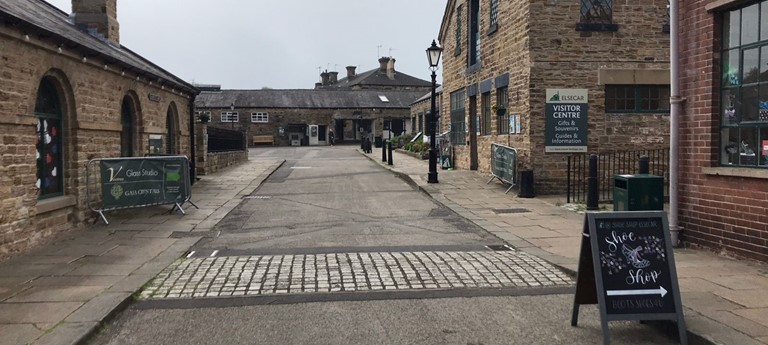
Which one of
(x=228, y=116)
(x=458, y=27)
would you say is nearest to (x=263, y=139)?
(x=228, y=116)

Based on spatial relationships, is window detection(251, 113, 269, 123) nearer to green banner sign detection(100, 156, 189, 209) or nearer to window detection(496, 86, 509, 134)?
window detection(496, 86, 509, 134)

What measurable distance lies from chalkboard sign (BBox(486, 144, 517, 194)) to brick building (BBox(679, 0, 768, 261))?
6566 millimetres

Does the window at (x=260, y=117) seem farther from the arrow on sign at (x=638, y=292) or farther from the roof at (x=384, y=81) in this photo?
the arrow on sign at (x=638, y=292)

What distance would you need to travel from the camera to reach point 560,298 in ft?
19.4

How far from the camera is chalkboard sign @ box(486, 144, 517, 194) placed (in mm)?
14641

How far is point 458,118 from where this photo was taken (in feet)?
71.5

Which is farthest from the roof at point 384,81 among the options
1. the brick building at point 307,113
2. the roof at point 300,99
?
the roof at point 300,99

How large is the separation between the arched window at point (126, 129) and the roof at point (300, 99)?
44607 millimetres

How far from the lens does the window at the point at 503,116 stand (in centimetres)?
1645

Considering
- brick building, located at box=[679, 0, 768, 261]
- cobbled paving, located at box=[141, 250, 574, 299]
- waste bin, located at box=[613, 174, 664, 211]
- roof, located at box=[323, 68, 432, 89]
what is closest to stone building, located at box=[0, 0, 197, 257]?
cobbled paving, located at box=[141, 250, 574, 299]

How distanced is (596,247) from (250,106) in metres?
55.5

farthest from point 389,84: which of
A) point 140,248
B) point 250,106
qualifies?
point 140,248

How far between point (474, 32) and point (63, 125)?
512 inches

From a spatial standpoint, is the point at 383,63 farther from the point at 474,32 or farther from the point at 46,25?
the point at 46,25
